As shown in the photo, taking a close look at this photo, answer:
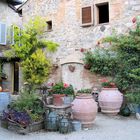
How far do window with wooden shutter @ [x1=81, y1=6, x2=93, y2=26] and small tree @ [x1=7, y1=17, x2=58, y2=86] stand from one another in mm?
1809

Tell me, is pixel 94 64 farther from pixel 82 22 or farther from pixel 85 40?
pixel 82 22

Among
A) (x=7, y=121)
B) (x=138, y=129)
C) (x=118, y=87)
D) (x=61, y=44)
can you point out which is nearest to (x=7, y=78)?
(x=61, y=44)

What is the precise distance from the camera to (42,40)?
13055 millimetres

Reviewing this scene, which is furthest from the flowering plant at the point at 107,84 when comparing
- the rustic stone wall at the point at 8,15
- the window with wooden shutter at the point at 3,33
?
the rustic stone wall at the point at 8,15

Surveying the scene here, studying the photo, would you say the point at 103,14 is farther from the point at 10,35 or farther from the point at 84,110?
the point at 84,110

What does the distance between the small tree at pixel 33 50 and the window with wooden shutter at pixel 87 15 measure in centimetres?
181

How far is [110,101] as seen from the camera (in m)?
9.18

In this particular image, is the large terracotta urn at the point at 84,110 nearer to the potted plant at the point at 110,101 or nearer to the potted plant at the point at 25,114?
the potted plant at the point at 25,114

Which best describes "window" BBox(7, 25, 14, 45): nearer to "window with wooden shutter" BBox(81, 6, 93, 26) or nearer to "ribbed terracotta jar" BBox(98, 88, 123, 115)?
"window with wooden shutter" BBox(81, 6, 93, 26)

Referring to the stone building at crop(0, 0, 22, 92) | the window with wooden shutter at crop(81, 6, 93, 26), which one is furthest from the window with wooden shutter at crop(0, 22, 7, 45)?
the window with wooden shutter at crop(81, 6, 93, 26)

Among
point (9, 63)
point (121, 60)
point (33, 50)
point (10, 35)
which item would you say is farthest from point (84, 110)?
point (9, 63)

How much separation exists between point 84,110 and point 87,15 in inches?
228

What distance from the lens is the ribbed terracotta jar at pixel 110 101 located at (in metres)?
9.20

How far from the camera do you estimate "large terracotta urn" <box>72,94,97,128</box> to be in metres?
7.28
